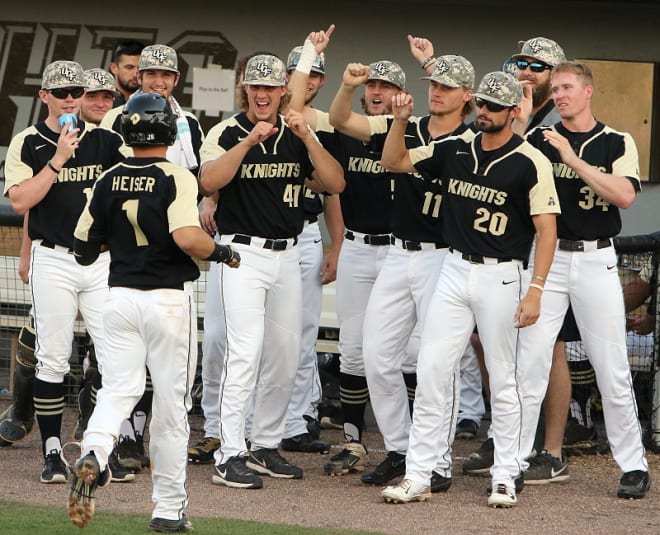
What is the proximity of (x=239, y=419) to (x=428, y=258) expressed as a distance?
1264mm

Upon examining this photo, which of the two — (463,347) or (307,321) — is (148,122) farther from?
(307,321)

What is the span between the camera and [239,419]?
21.4ft

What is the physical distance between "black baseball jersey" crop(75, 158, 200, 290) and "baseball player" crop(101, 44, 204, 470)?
1.57m

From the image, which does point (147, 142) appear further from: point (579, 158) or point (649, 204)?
point (649, 204)

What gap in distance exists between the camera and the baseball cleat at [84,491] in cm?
486

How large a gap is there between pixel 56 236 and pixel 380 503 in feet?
6.95

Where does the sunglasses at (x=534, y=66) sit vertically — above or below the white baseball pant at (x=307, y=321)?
above

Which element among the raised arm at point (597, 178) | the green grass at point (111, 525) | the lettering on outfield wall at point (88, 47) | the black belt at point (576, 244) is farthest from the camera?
the lettering on outfield wall at point (88, 47)

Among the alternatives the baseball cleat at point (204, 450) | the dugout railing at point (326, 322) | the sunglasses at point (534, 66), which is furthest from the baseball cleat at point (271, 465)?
the sunglasses at point (534, 66)

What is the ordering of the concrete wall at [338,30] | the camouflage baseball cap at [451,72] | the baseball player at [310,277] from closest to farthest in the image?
the camouflage baseball cap at [451,72]
the baseball player at [310,277]
the concrete wall at [338,30]

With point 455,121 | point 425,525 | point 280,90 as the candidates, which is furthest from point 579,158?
point 425,525

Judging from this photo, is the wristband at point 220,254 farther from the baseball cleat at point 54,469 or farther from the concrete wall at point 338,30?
the concrete wall at point 338,30

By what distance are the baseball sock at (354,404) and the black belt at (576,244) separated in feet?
4.52

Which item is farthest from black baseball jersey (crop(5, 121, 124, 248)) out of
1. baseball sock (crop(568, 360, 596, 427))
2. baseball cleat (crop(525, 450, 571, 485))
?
baseball sock (crop(568, 360, 596, 427))
